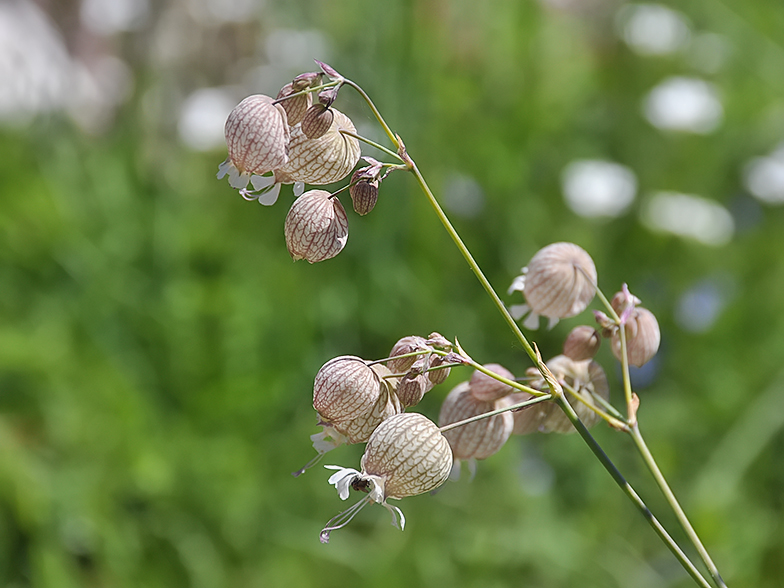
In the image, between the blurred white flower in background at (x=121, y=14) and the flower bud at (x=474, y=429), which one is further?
the blurred white flower in background at (x=121, y=14)

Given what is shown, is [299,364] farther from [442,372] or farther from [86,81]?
[86,81]

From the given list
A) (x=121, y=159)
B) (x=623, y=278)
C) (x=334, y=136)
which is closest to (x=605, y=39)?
(x=623, y=278)

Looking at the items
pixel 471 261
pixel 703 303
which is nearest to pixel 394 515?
pixel 471 261

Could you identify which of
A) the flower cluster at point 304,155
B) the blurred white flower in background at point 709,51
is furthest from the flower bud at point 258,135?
the blurred white flower in background at point 709,51

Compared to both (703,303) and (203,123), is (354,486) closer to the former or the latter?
(703,303)

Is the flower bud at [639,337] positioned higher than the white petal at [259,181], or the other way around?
the white petal at [259,181]

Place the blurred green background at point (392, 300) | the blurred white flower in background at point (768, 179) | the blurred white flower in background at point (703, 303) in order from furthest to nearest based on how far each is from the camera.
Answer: the blurred white flower in background at point (768, 179) < the blurred white flower in background at point (703, 303) < the blurred green background at point (392, 300)

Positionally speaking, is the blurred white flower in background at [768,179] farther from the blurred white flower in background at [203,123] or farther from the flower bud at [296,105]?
the flower bud at [296,105]
